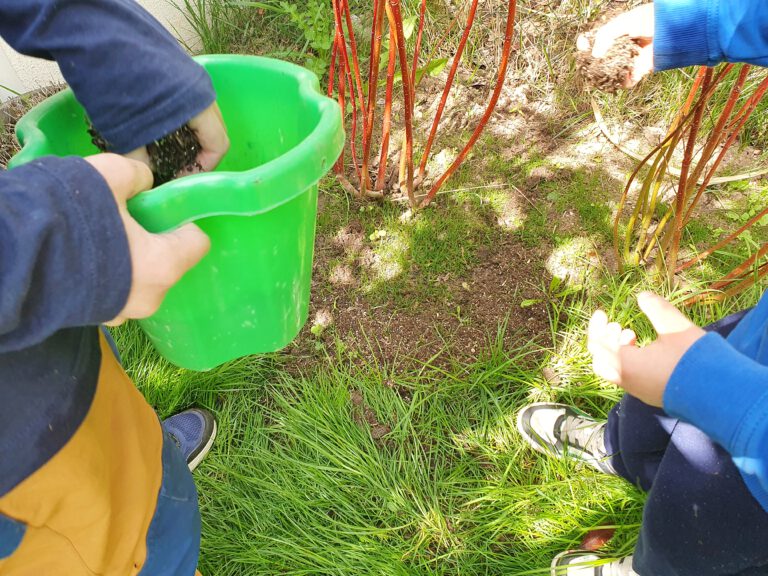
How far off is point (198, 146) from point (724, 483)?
1037mm

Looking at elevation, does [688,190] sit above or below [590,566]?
above

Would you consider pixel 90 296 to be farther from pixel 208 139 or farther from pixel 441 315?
pixel 441 315

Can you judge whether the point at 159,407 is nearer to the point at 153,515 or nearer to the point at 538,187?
the point at 153,515

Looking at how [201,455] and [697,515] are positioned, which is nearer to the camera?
[697,515]

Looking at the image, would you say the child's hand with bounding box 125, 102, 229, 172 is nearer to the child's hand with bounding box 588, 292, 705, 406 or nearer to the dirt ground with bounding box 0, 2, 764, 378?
the child's hand with bounding box 588, 292, 705, 406

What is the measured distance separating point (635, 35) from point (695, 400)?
0.69m

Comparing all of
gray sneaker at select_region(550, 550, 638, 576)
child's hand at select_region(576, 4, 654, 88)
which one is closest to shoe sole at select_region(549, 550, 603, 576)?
gray sneaker at select_region(550, 550, 638, 576)

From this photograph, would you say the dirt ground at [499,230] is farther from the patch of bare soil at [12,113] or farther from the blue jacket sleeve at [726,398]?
the blue jacket sleeve at [726,398]

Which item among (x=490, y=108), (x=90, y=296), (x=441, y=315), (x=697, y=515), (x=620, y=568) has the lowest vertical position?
(x=620, y=568)

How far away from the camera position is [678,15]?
0.98 meters

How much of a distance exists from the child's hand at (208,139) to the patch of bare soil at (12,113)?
1.65 m

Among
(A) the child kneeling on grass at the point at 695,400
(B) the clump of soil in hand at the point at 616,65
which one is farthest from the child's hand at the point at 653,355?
(B) the clump of soil in hand at the point at 616,65

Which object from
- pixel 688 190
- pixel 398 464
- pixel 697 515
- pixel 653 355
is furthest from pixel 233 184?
pixel 688 190

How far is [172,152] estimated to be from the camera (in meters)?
0.89
